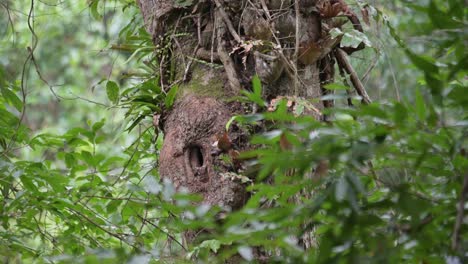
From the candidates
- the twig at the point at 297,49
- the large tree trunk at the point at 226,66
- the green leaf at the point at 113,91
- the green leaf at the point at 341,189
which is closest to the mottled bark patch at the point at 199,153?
the large tree trunk at the point at 226,66

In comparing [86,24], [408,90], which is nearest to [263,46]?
[408,90]

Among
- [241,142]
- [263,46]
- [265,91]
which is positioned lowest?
[241,142]

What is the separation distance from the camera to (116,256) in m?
0.99

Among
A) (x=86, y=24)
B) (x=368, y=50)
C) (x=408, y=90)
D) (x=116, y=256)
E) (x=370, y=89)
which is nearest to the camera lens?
(x=116, y=256)

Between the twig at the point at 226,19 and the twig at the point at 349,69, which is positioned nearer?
the twig at the point at 226,19

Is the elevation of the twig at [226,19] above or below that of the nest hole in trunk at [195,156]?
above

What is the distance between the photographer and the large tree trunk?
70.4 inches

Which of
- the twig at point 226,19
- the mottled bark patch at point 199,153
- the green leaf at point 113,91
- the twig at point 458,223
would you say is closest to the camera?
the twig at point 458,223

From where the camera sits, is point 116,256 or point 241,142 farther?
point 241,142

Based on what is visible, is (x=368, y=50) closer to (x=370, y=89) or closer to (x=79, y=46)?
(x=370, y=89)

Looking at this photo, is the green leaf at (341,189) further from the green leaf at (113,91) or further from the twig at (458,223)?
the green leaf at (113,91)

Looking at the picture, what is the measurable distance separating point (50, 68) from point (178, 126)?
4054mm

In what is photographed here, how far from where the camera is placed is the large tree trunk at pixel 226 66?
1789mm

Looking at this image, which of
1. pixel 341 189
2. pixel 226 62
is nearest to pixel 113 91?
pixel 226 62
